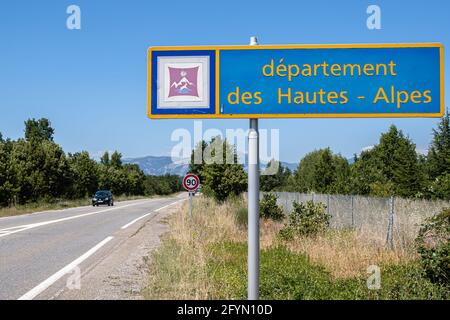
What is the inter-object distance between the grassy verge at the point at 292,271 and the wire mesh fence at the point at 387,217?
1.92ft

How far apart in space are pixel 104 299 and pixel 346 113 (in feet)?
13.4

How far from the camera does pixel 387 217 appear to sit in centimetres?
1197

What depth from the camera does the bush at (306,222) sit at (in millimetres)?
12812

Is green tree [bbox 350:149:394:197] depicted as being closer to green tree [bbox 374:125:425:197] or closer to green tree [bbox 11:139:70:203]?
green tree [bbox 374:125:425:197]

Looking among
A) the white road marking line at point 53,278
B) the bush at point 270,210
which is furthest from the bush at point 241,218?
the white road marking line at point 53,278

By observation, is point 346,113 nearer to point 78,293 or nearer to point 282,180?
point 78,293

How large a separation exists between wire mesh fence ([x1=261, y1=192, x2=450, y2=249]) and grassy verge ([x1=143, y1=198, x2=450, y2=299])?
1.92 feet

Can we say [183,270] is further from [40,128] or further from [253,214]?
[40,128]

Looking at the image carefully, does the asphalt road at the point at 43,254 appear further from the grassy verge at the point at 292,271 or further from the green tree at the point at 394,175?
the green tree at the point at 394,175

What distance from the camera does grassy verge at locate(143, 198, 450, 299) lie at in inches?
243

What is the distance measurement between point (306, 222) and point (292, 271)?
5414 mm

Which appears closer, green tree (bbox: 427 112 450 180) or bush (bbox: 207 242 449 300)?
bush (bbox: 207 242 449 300)

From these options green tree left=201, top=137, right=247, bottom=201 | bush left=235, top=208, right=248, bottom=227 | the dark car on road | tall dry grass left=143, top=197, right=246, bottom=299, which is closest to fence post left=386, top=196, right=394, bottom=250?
tall dry grass left=143, top=197, right=246, bottom=299

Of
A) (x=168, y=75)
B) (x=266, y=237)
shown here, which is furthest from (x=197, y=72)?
(x=266, y=237)
